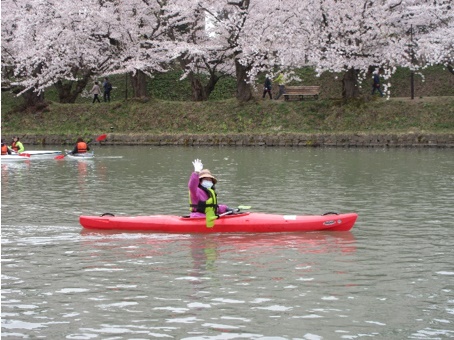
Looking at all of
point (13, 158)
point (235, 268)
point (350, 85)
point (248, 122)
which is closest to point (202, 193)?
point (235, 268)

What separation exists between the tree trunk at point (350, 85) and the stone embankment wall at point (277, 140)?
4859 millimetres

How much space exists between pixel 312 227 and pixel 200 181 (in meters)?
2.23

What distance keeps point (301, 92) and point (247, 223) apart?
28710 millimetres

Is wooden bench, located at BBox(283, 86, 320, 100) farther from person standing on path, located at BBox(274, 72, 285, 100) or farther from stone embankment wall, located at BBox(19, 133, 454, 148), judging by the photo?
stone embankment wall, located at BBox(19, 133, 454, 148)

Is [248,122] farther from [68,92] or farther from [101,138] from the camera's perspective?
[68,92]

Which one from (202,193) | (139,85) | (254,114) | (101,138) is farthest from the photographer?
(139,85)

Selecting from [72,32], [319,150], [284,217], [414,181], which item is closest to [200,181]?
[284,217]

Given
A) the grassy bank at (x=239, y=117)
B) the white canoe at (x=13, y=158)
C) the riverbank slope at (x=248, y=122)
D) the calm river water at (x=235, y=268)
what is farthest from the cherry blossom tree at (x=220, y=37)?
the calm river water at (x=235, y=268)

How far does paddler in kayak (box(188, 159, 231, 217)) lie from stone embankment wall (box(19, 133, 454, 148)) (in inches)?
869

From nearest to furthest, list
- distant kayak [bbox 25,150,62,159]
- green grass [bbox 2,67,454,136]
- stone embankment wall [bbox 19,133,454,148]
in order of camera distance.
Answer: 1. distant kayak [bbox 25,150,62,159]
2. stone embankment wall [bbox 19,133,454,148]
3. green grass [bbox 2,67,454,136]

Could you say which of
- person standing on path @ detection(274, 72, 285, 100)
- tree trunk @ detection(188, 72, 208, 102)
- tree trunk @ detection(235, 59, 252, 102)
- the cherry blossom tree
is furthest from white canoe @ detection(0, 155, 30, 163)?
person standing on path @ detection(274, 72, 285, 100)

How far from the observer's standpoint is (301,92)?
142 feet

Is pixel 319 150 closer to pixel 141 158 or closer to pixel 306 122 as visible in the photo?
pixel 306 122

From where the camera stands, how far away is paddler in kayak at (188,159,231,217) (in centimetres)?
1522
